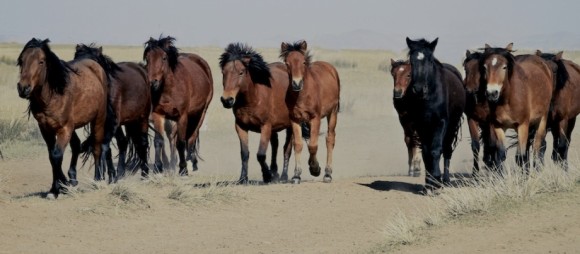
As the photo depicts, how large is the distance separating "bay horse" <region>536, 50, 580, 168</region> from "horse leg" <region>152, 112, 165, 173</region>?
250 inches

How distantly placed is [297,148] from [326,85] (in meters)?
1.49

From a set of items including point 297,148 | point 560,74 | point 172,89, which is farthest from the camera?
point 172,89

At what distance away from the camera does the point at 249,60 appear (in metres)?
16.8

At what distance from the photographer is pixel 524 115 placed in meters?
15.3

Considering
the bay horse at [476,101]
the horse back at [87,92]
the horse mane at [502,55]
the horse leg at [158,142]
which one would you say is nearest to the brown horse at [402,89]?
the bay horse at [476,101]

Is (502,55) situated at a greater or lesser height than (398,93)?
greater

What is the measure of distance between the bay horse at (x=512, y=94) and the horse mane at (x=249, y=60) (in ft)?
11.6

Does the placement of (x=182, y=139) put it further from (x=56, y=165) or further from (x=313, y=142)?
(x=56, y=165)

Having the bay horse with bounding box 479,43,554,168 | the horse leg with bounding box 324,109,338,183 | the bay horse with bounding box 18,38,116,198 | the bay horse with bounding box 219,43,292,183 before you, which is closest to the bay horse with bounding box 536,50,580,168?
the bay horse with bounding box 479,43,554,168

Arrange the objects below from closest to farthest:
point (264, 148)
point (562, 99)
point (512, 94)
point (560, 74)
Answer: point (512, 94), point (264, 148), point (560, 74), point (562, 99)

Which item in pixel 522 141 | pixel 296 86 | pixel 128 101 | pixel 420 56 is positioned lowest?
pixel 522 141

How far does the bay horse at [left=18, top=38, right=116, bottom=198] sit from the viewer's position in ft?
46.2

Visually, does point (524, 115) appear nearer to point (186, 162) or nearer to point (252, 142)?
point (186, 162)

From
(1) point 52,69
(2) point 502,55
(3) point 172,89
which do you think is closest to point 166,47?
(3) point 172,89
